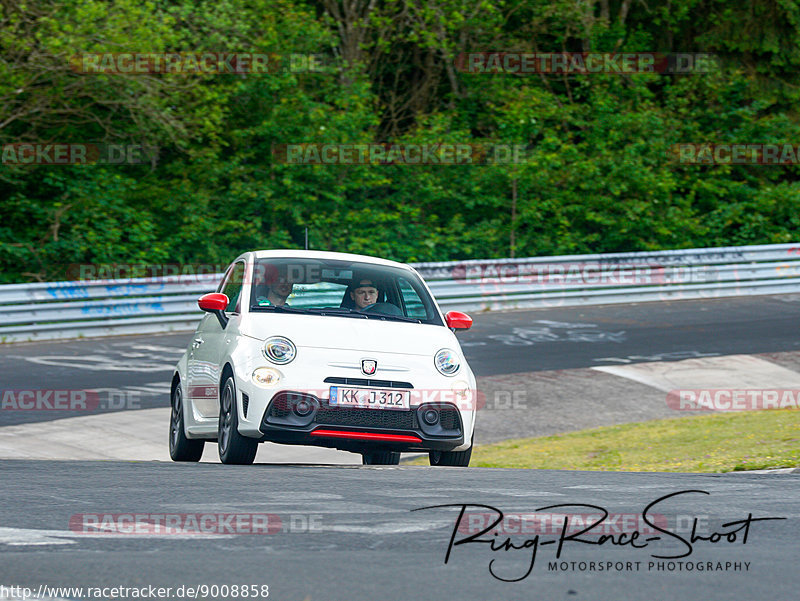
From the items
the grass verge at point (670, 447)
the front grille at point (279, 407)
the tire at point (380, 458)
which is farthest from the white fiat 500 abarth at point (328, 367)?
the grass verge at point (670, 447)

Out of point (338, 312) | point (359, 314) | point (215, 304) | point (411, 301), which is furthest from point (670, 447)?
point (215, 304)

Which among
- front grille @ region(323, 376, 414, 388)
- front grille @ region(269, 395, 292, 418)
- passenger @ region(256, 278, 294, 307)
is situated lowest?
front grille @ region(269, 395, 292, 418)

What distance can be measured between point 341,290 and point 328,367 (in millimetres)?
1400

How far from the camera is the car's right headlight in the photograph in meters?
8.52

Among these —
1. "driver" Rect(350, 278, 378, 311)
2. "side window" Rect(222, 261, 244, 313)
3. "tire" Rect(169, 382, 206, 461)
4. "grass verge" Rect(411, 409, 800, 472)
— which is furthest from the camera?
"grass verge" Rect(411, 409, 800, 472)

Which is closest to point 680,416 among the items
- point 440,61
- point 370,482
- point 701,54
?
point 370,482

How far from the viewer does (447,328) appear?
9570 mm

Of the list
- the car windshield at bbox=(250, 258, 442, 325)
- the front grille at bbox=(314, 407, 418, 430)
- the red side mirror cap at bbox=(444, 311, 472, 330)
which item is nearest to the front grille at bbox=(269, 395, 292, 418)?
the front grille at bbox=(314, 407, 418, 430)

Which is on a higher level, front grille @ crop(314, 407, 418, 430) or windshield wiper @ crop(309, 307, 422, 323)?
windshield wiper @ crop(309, 307, 422, 323)

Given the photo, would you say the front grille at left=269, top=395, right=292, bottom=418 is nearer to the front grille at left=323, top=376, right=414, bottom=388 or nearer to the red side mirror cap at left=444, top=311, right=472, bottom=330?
the front grille at left=323, top=376, right=414, bottom=388

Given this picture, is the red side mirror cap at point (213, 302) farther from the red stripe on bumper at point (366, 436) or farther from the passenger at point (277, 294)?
the red stripe on bumper at point (366, 436)

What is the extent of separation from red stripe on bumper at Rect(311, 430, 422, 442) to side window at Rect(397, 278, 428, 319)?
1337 mm

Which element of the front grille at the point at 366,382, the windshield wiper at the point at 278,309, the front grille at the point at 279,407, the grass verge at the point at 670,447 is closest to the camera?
the front grille at the point at 279,407

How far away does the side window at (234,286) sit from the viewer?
9.56 m
